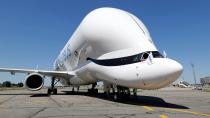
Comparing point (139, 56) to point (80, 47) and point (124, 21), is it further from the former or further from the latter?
point (80, 47)

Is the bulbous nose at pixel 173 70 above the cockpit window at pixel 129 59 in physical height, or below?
below

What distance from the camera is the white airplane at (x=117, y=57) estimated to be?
1316 centimetres

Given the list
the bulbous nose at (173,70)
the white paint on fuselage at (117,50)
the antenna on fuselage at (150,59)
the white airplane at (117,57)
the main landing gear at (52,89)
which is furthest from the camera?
the main landing gear at (52,89)

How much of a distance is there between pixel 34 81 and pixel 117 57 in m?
10.1

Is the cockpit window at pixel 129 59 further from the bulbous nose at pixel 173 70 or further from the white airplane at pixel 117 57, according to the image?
the bulbous nose at pixel 173 70

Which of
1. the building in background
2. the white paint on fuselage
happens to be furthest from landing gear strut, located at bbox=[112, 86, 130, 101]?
the building in background

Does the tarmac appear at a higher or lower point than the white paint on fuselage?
lower

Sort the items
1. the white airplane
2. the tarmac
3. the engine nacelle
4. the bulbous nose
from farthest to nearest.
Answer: the engine nacelle → the white airplane → the bulbous nose → the tarmac

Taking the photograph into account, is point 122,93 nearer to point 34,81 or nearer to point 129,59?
point 129,59

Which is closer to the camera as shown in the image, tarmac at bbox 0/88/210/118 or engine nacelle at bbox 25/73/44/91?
tarmac at bbox 0/88/210/118

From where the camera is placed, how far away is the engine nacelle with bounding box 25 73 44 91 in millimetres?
23200

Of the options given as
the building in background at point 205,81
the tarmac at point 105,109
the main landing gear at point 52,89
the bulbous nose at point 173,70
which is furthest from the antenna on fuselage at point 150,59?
the building in background at point 205,81

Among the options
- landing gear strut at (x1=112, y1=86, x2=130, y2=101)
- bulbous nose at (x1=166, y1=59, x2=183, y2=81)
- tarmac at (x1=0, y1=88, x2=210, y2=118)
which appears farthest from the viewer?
landing gear strut at (x1=112, y1=86, x2=130, y2=101)

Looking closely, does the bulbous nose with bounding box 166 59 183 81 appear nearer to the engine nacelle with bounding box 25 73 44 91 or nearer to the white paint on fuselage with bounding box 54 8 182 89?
the white paint on fuselage with bounding box 54 8 182 89
